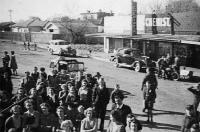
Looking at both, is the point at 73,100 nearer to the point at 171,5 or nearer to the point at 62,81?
the point at 62,81

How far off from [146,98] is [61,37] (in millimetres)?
47045

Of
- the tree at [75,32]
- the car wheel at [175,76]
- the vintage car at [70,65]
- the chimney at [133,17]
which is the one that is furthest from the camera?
the tree at [75,32]

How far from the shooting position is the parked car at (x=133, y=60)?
2479cm

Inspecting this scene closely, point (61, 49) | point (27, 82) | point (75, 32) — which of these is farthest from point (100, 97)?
point (75, 32)

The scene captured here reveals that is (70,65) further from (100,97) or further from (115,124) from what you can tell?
(115,124)

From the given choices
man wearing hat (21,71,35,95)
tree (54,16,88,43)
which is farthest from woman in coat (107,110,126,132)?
tree (54,16,88,43)

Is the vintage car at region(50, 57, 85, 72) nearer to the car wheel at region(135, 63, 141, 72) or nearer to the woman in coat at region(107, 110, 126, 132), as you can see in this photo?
the car wheel at region(135, 63, 141, 72)

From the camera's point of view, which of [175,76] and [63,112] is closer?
[63,112]

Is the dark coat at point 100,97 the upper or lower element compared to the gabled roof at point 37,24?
lower

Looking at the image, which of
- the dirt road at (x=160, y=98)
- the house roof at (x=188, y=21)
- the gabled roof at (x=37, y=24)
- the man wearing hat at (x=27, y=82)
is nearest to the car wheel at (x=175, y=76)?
the dirt road at (x=160, y=98)

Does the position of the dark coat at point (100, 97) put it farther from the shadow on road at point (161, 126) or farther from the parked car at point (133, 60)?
the parked car at point (133, 60)

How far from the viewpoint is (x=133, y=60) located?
2589 centimetres

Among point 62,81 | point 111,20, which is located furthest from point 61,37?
point 62,81

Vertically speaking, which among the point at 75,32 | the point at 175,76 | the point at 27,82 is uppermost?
the point at 75,32
